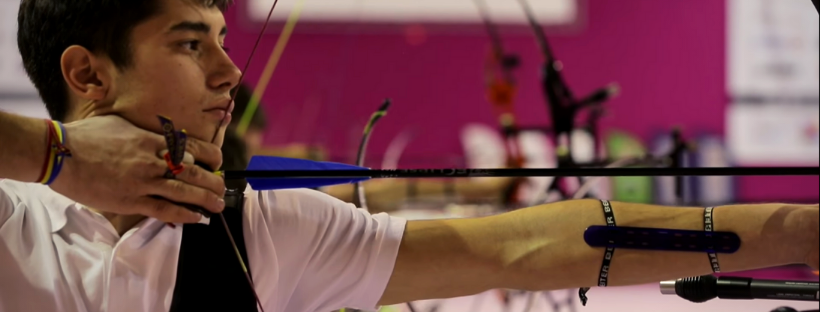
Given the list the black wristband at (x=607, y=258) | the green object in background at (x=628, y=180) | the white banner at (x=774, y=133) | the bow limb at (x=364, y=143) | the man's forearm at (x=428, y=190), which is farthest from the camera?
the white banner at (x=774, y=133)

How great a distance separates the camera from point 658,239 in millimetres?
979

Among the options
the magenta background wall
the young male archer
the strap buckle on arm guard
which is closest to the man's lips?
the young male archer

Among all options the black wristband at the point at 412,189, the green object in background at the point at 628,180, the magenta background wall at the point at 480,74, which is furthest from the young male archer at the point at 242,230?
the magenta background wall at the point at 480,74

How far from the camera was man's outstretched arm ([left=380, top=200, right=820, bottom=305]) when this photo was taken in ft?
3.10

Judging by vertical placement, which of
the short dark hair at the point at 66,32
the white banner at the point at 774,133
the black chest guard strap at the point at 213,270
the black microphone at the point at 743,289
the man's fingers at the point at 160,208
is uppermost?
the white banner at the point at 774,133

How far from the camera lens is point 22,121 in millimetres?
883

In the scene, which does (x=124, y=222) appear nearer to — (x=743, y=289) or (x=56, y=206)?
(x=56, y=206)

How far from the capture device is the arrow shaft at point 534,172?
0.87 m

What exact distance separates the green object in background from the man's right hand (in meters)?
1.99

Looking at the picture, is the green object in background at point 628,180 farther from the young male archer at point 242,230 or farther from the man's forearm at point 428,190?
the young male archer at point 242,230

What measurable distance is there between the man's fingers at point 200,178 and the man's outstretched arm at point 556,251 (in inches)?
10.8

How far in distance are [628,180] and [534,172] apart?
2.98 metres

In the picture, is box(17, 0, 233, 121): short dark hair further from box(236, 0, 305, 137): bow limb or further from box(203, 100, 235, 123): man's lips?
box(236, 0, 305, 137): bow limb

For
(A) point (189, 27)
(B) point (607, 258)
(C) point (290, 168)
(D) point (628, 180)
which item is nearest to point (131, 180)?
(C) point (290, 168)
